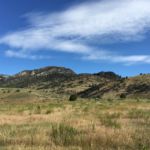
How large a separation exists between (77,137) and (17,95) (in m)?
73.3

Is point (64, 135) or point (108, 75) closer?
point (64, 135)

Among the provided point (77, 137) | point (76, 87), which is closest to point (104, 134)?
point (77, 137)

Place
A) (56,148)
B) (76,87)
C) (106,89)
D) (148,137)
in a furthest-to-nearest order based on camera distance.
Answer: (76,87)
(106,89)
(148,137)
(56,148)

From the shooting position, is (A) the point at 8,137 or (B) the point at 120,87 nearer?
(A) the point at 8,137

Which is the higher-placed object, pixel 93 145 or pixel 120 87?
pixel 120 87

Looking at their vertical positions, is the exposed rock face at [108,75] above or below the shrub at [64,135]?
above

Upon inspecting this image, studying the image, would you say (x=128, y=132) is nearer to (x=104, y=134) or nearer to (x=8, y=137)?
(x=104, y=134)

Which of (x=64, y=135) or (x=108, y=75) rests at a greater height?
(x=108, y=75)

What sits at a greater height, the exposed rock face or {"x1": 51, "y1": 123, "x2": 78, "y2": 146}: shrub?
the exposed rock face

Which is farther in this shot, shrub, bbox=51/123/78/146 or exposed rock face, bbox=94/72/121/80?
exposed rock face, bbox=94/72/121/80

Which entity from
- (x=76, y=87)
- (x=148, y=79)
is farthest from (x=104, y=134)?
(x=76, y=87)

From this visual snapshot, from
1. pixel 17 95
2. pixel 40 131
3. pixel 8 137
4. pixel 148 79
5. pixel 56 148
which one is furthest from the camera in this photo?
pixel 148 79

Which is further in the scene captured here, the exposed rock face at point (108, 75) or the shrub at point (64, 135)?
the exposed rock face at point (108, 75)

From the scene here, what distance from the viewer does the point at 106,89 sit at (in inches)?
4616
